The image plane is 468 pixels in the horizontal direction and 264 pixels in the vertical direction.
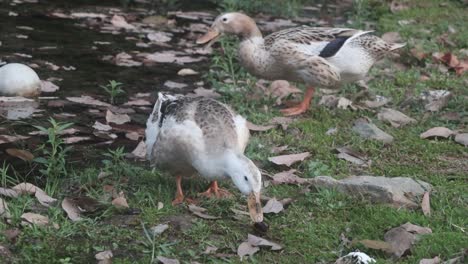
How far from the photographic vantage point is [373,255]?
403cm

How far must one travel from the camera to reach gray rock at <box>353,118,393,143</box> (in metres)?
5.83

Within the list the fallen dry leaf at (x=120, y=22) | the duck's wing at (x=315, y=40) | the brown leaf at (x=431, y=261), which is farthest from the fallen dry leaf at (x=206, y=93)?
the brown leaf at (x=431, y=261)

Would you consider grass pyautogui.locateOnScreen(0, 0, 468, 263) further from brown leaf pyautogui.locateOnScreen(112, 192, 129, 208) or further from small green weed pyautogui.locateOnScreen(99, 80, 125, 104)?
small green weed pyautogui.locateOnScreen(99, 80, 125, 104)

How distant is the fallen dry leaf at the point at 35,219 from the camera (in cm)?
415

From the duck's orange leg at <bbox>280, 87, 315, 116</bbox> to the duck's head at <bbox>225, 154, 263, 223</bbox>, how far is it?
225 centimetres

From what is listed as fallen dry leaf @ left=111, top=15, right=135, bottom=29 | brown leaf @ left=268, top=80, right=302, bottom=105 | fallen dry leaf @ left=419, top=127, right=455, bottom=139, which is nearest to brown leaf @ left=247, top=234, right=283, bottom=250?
fallen dry leaf @ left=419, top=127, right=455, bottom=139

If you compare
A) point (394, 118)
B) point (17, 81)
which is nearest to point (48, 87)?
point (17, 81)

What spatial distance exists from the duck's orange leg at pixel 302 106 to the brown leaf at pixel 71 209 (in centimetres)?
250

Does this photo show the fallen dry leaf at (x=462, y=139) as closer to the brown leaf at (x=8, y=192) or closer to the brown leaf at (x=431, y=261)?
the brown leaf at (x=431, y=261)

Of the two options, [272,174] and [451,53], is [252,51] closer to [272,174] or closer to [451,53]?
[272,174]

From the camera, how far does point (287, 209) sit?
4566 millimetres

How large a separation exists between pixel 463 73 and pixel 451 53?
49cm

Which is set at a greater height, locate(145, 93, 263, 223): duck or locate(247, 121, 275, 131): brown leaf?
locate(145, 93, 263, 223): duck

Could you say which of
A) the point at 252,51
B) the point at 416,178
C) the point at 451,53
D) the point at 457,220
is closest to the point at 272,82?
the point at 252,51
